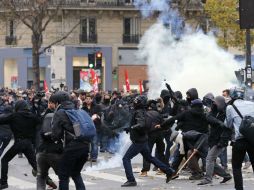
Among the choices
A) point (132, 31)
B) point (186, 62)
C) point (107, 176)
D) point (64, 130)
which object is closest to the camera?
point (64, 130)

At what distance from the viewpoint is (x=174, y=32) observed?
102 ft

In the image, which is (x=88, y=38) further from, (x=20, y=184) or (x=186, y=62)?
(x=20, y=184)

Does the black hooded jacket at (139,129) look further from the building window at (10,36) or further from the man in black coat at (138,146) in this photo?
the building window at (10,36)

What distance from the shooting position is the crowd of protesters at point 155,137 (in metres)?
11.0

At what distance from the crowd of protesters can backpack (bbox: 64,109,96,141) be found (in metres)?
0.10

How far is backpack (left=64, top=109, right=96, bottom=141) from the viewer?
421 inches

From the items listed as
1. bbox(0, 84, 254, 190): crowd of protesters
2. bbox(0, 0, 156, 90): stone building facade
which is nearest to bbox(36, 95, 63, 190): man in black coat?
bbox(0, 84, 254, 190): crowd of protesters

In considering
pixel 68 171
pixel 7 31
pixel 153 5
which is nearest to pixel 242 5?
pixel 68 171

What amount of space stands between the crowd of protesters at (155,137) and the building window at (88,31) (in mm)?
33350

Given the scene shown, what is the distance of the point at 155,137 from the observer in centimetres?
1617

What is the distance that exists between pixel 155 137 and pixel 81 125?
18.3 feet

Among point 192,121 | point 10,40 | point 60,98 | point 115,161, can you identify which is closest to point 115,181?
point 192,121

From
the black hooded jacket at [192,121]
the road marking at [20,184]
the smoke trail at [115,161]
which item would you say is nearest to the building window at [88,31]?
the smoke trail at [115,161]

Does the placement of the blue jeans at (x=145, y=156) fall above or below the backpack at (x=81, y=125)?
below
